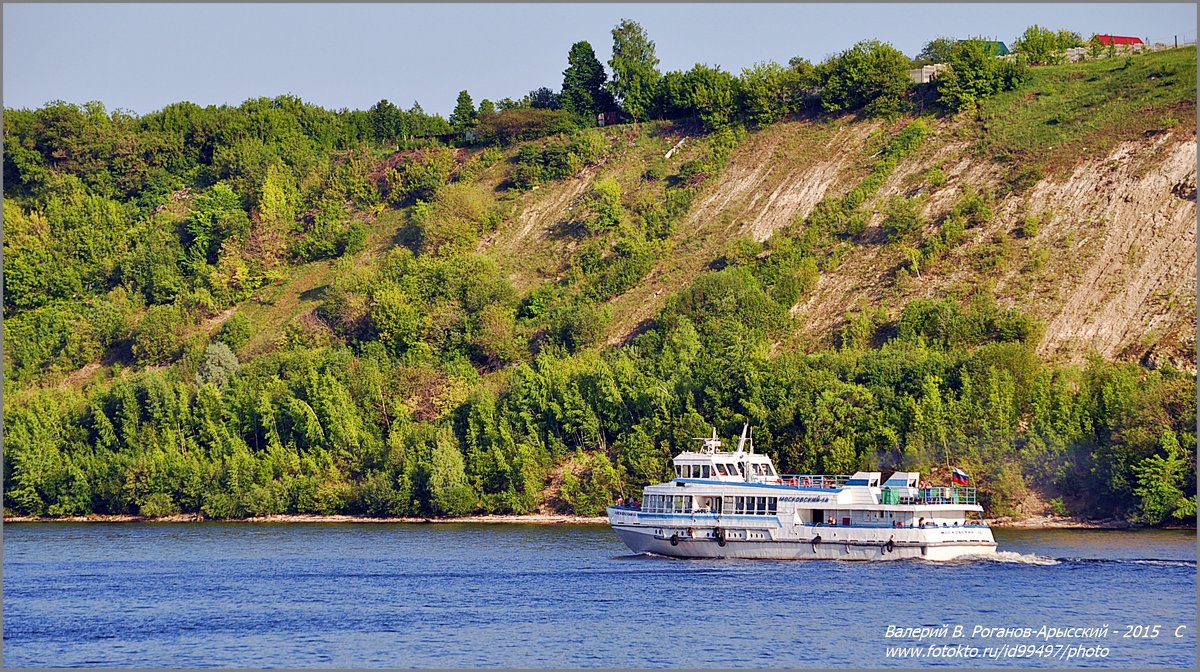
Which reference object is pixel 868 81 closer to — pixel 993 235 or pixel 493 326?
pixel 993 235

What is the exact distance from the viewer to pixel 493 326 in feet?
480

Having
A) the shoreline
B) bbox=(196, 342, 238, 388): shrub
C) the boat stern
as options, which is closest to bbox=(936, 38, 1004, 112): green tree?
the shoreline

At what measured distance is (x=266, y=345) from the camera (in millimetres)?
151250

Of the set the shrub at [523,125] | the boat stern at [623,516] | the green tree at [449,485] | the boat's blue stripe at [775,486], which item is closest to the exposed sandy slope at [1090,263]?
the green tree at [449,485]

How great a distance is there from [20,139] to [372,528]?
301 feet

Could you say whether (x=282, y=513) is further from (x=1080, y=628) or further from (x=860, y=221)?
(x=1080, y=628)

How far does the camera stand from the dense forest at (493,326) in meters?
114

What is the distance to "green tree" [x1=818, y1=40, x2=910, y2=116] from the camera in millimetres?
161750

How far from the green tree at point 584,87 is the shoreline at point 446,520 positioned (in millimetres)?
67510

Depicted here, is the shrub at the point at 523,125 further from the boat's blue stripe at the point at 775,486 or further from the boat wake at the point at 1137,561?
the boat wake at the point at 1137,561

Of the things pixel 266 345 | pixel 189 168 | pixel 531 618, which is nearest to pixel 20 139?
pixel 189 168

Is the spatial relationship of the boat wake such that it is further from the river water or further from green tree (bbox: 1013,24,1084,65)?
green tree (bbox: 1013,24,1084,65)

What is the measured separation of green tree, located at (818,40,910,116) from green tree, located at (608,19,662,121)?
2162cm

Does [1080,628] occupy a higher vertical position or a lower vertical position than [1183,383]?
lower
